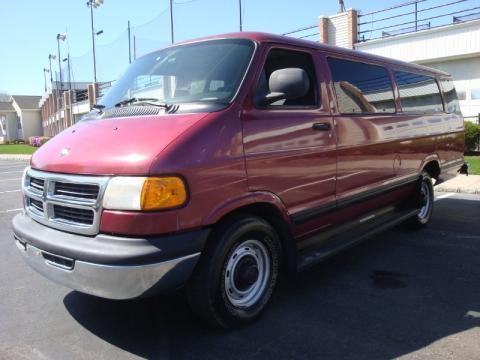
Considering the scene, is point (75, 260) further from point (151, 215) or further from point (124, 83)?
point (124, 83)

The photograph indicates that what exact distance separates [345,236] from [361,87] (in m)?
1.60

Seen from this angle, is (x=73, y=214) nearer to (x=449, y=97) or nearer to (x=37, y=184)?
(x=37, y=184)

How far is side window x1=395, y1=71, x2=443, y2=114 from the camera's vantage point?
579cm

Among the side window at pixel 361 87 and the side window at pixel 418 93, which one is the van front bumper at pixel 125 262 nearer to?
the side window at pixel 361 87

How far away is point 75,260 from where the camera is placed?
9.74 ft

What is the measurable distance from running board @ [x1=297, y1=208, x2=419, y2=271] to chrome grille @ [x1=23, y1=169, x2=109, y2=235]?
1720 mm

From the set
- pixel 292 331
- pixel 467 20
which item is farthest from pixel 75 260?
pixel 467 20

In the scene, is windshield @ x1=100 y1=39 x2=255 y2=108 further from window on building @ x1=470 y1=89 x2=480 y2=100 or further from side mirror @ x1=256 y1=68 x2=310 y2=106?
window on building @ x1=470 y1=89 x2=480 y2=100

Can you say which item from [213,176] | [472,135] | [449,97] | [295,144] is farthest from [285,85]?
[472,135]

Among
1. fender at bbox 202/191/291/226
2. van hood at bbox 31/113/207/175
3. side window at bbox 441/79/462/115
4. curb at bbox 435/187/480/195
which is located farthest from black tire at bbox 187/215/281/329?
curb at bbox 435/187/480/195

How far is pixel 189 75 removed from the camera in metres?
3.80

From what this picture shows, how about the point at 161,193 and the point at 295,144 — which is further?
the point at 295,144

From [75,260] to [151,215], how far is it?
24.5 inches

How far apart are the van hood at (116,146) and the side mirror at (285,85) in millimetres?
607
